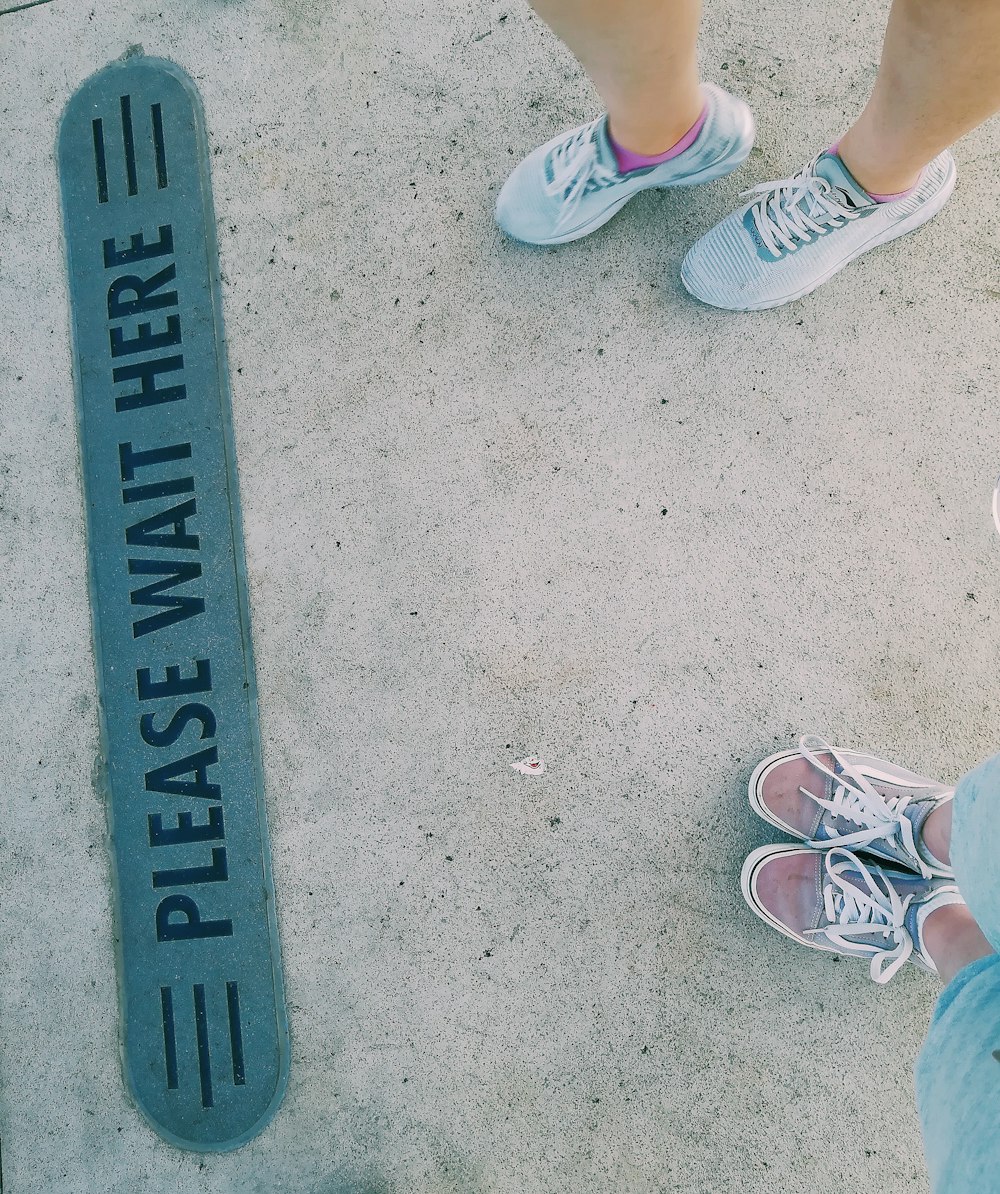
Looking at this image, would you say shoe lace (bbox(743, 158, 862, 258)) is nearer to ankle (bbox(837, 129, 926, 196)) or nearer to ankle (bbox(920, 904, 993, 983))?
ankle (bbox(837, 129, 926, 196))

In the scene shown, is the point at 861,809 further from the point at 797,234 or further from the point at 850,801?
the point at 797,234

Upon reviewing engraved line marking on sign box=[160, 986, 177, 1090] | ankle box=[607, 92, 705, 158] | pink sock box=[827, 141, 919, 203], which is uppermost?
ankle box=[607, 92, 705, 158]

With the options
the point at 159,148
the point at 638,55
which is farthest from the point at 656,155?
A: the point at 159,148

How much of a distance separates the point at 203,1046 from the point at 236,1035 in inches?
3.3

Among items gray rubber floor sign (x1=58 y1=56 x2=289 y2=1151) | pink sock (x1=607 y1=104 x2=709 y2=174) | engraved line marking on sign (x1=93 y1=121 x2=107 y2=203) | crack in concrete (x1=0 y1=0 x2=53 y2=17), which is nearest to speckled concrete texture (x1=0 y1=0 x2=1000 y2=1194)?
gray rubber floor sign (x1=58 y1=56 x2=289 y2=1151)

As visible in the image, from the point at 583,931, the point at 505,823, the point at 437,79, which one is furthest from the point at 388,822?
the point at 437,79

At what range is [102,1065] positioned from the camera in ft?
5.65

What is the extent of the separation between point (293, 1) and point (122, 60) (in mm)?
438

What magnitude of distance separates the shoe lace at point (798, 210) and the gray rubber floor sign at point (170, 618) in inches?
48.3

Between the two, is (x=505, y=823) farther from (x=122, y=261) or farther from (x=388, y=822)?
(x=122, y=261)

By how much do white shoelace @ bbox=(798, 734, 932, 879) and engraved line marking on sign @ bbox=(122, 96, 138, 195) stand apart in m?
1.99

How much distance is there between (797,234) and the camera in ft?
5.16

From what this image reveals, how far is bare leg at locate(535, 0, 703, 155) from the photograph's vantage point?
1.02 meters

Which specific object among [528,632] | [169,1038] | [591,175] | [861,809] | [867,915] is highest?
[591,175]
